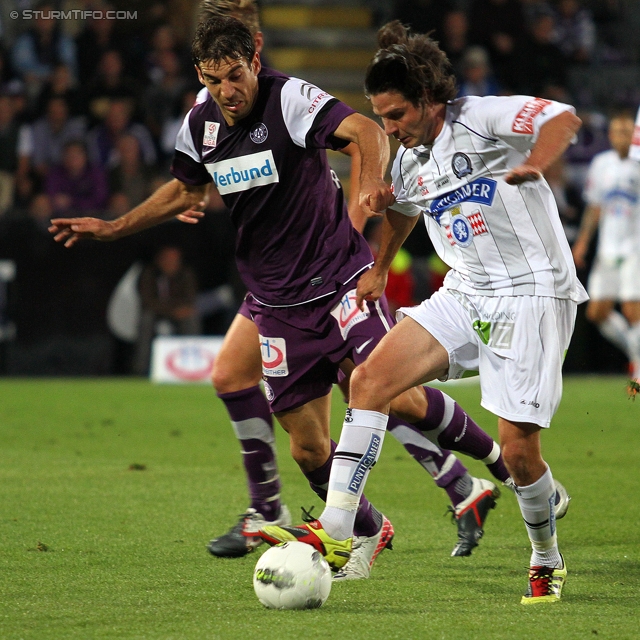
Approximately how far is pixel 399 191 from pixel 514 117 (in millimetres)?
611

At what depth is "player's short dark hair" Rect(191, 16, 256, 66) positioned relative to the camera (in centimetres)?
437

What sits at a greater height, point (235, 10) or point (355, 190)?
point (235, 10)

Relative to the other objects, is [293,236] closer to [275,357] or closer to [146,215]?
[275,357]

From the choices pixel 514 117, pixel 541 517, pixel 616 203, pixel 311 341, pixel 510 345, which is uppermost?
pixel 514 117

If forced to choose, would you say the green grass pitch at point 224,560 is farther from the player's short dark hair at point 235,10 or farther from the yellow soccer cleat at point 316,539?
the player's short dark hair at point 235,10

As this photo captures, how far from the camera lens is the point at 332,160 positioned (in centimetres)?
1591

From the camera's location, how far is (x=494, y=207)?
405 cm

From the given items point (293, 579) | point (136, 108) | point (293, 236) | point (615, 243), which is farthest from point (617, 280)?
point (293, 579)

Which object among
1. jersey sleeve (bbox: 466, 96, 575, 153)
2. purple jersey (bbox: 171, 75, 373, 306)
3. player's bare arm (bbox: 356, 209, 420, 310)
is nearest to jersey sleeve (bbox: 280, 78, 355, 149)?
purple jersey (bbox: 171, 75, 373, 306)

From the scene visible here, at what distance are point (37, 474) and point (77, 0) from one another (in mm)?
9067

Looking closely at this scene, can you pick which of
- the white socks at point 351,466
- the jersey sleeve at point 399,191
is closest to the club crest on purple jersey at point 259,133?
the jersey sleeve at point 399,191

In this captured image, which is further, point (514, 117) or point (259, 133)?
point (259, 133)

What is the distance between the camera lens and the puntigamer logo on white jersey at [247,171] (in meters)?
4.58

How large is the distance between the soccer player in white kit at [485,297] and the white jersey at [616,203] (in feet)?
25.0
